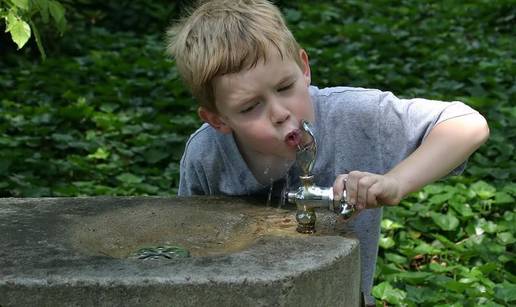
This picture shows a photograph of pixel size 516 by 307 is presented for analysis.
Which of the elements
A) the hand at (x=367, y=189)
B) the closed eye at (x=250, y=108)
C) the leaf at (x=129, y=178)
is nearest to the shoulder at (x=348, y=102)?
the closed eye at (x=250, y=108)

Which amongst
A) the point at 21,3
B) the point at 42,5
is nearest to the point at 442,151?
the point at 21,3

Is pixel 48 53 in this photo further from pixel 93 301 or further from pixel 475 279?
pixel 93 301

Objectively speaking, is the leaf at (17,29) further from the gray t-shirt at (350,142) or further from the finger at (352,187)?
the finger at (352,187)

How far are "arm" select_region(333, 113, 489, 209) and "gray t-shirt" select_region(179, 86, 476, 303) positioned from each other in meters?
0.08

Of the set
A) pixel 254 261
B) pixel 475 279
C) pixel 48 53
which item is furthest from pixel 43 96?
pixel 254 261

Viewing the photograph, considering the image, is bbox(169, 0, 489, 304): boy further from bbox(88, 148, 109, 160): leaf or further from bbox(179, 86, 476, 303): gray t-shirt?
bbox(88, 148, 109, 160): leaf

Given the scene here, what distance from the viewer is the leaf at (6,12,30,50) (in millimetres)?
2689

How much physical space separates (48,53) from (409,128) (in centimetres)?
457

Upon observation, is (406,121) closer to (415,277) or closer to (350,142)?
(350,142)

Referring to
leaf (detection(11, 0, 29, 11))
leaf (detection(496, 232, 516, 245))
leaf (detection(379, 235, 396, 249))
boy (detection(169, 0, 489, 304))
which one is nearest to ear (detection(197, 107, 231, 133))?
Answer: boy (detection(169, 0, 489, 304))

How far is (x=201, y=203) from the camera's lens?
2383mm

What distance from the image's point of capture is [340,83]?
5.66 metres

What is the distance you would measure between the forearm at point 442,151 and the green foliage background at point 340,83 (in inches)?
29.8

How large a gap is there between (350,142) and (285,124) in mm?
299
